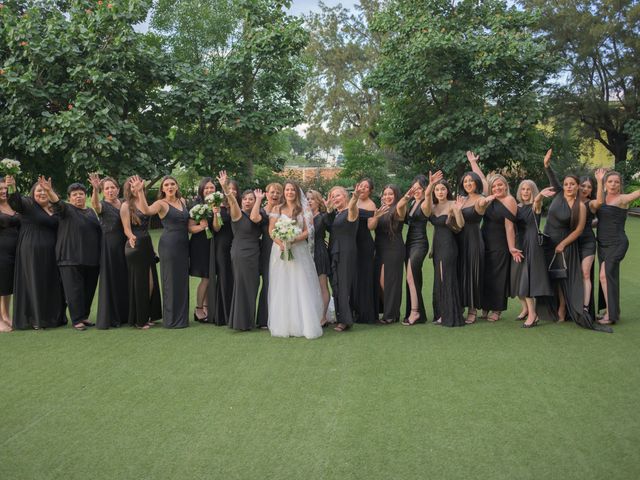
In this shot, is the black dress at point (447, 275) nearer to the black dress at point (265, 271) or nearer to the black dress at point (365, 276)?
the black dress at point (365, 276)

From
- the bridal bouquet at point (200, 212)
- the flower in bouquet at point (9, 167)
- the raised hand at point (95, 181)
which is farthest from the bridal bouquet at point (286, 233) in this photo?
the flower in bouquet at point (9, 167)

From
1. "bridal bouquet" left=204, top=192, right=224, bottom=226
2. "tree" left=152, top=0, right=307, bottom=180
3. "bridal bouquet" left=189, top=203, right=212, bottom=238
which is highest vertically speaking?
"tree" left=152, top=0, right=307, bottom=180

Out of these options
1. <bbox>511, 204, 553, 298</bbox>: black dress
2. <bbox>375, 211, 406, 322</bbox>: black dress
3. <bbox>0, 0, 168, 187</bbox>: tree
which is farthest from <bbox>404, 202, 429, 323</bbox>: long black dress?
<bbox>0, 0, 168, 187</bbox>: tree

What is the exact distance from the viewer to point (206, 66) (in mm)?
21891

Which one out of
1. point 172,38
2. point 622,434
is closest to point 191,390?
point 622,434

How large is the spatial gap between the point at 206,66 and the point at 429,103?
10986 mm

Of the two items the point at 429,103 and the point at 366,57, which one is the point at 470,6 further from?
the point at 366,57

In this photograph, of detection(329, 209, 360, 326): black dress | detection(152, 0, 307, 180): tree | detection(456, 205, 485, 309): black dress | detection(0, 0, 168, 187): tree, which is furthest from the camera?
detection(152, 0, 307, 180): tree

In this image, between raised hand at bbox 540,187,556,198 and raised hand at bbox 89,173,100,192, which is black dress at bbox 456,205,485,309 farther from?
raised hand at bbox 89,173,100,192

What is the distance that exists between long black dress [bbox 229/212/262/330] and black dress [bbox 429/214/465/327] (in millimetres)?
2357

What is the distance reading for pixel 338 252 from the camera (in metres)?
8.39

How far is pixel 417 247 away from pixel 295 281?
5.85 feet

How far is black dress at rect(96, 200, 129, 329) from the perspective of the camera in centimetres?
862

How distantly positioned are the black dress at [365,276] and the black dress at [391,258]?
0.12m
